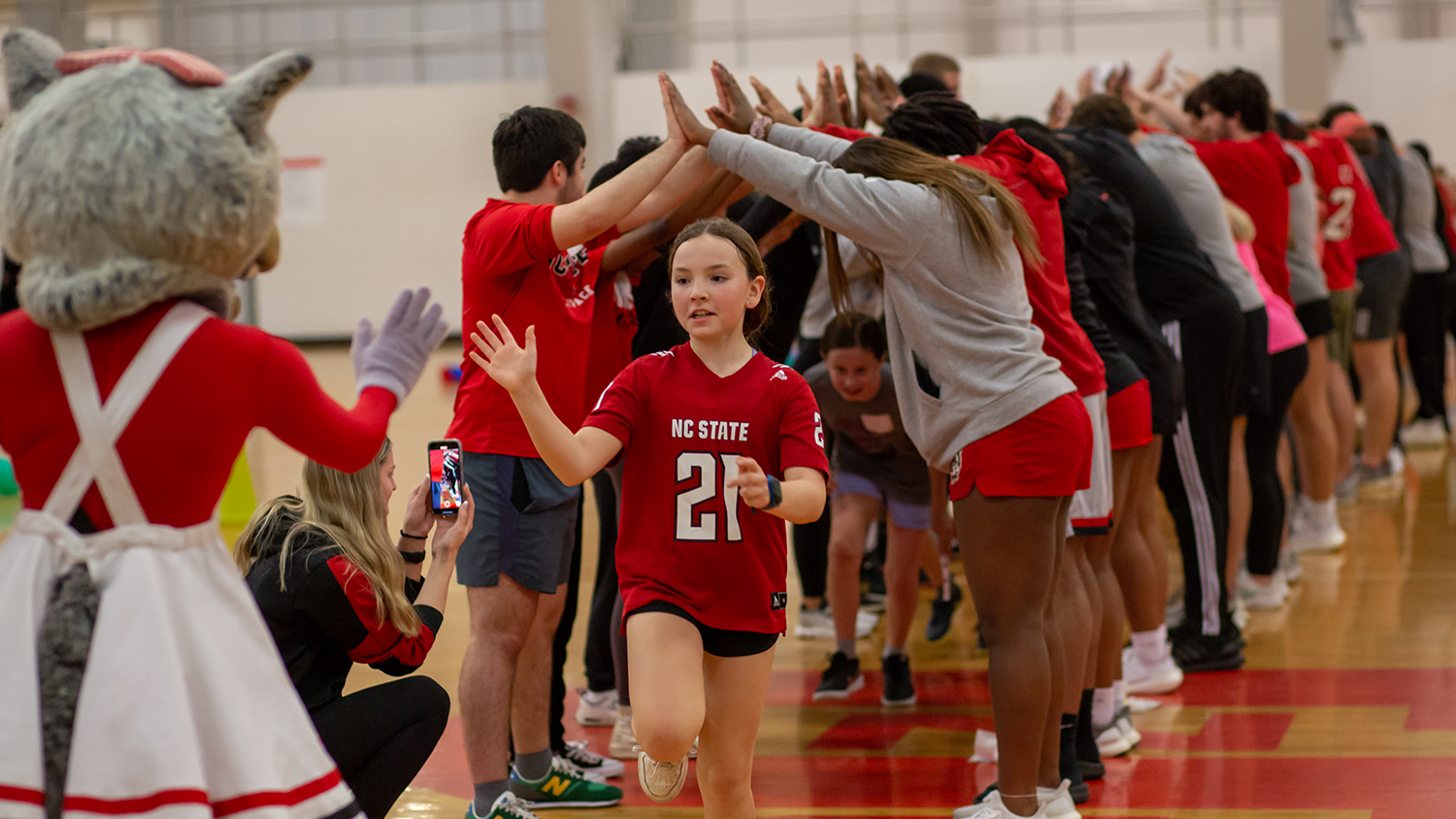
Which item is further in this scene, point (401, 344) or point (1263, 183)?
point (1263, 183)

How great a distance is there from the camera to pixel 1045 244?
11.4 feet

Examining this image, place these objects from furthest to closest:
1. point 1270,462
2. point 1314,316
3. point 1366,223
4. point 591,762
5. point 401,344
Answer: point 1366,223 → point 1314,316 → point 1270,462 → point 591,762 → point 401,344

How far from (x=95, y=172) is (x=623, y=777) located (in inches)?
99.7

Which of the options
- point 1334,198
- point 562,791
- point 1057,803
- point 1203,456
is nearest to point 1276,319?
point 1203,456

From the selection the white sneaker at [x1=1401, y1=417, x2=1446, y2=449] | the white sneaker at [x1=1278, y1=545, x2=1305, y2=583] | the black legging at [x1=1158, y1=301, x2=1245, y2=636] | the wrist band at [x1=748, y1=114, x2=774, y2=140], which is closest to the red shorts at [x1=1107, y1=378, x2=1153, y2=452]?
the black legging at [x1=1158, y1=301, x2=1245, y2=636]

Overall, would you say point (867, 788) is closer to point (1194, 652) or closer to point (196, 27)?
point (1194, 652)

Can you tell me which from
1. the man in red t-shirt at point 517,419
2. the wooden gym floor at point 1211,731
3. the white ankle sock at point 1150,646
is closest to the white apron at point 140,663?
the man in red t-shirt at point 517,419

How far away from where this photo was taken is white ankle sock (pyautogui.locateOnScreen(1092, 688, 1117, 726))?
4.04m

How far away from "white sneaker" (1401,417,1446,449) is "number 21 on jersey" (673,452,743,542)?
320 inches

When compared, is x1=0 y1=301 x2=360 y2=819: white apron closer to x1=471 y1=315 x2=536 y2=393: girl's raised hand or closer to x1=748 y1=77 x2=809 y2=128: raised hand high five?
x1=471 y1=315 x2=536 y2=393: girl's raised hand

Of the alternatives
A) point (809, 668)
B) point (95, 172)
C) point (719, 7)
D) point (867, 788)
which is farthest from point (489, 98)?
point (95, 172)

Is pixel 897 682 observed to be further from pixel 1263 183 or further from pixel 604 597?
pixel 1263 183

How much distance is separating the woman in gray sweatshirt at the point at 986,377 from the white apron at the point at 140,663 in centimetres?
154

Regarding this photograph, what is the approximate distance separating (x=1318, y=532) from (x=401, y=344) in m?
5.70
